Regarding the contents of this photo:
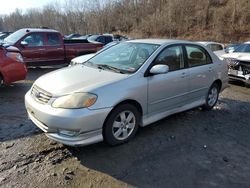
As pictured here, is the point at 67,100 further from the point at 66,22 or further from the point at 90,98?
the point at 66,22

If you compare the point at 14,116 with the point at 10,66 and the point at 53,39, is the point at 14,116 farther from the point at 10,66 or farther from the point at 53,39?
the point at 53,39

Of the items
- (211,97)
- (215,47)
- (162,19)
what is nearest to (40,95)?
(211,97)

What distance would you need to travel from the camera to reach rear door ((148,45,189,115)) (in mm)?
4500

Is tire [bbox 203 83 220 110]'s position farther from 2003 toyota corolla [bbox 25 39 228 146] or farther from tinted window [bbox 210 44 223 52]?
tinted window [bbox 210 44 223 52]

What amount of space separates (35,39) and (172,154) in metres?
8.61

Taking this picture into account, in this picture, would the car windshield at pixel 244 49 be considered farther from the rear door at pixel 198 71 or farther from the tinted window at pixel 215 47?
the rear door at pixel 198 71

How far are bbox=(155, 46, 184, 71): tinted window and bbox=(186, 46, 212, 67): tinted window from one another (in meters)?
0.27

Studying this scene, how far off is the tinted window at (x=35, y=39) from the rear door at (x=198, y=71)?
286 inches

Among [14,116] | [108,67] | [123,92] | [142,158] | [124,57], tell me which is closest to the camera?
[142,158]

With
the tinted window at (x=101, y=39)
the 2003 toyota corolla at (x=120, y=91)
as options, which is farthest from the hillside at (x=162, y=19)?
Result: the 2003 toyota corolla at (x=120, y=91)

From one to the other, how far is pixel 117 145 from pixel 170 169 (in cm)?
92

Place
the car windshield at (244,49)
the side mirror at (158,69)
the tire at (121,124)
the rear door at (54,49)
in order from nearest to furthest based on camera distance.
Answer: the tire at (121,124), the side mirror at (158,69), the car windshield at (244,49), the rear door at (54,49)

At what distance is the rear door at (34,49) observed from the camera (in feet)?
34.5

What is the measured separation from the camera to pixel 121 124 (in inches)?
163
